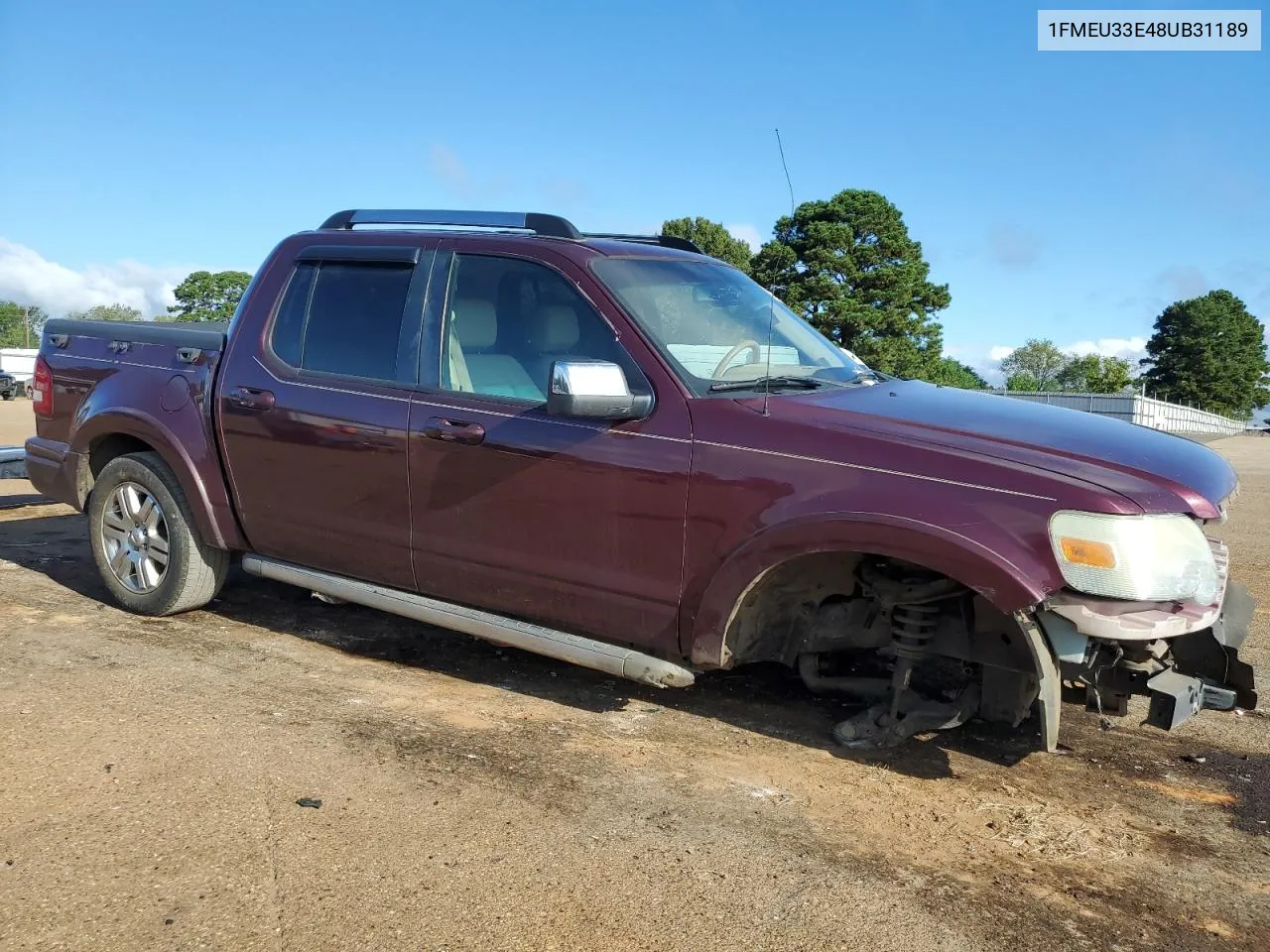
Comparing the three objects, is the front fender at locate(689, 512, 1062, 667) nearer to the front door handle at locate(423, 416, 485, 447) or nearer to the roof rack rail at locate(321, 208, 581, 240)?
the front door handle at locate(423, 416, 485, 447)

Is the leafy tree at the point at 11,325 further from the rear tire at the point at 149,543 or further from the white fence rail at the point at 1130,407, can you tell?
the rear tire at the point at 149,543

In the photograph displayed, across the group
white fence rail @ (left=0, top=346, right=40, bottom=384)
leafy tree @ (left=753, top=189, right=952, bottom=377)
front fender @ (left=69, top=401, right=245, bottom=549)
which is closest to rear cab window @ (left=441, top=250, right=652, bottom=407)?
front fender @ (left=69, top=401, right=245, bottom=549)

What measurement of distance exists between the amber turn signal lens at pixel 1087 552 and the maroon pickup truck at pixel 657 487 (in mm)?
13

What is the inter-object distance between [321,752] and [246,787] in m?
0.36

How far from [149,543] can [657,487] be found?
10.00 feet

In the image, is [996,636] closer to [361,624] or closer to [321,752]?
[321,752]

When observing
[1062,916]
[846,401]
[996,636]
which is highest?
[846,401]

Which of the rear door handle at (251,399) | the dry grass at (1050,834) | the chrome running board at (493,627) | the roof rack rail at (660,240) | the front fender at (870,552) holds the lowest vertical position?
the dry grass at (1050,834)

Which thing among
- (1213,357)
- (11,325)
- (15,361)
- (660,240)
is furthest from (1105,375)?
(11,325)

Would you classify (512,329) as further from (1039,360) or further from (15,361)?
(1039,360)

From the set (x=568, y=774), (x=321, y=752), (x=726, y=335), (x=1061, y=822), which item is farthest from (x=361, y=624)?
(x=1061, y=822)

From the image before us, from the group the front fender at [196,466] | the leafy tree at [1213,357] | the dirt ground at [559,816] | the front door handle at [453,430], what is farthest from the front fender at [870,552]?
the leafy tree at [1213,357]

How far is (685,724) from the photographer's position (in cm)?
423

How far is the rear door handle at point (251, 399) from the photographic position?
4812 mm
